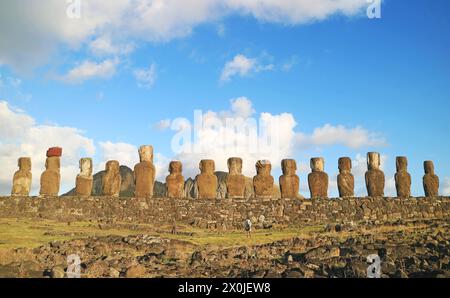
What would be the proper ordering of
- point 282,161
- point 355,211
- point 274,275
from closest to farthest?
point 274,275
point 355,211
point 282,161

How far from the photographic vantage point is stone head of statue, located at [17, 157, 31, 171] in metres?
27.2

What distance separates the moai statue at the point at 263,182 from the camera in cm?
2727

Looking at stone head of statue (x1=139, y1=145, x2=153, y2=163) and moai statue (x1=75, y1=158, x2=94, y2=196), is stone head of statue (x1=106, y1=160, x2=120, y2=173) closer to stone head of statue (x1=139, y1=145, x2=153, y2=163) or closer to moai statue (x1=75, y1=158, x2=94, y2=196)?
moai statue (x1=75, y1=158, x2=94, y2=196)

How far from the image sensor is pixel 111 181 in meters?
26.8

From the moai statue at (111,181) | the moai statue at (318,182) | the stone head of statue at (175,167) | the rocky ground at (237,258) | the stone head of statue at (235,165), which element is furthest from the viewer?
the stone head of statue at (235,165)

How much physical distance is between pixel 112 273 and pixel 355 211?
1699 centimetres

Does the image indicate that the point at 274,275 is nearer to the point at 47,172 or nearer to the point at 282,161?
the point at 282,161

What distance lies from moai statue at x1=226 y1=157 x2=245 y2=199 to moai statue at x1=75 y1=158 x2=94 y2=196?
24.4 ft

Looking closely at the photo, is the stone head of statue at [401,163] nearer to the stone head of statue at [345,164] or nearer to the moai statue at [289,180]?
the stone head of statue at [345,164]

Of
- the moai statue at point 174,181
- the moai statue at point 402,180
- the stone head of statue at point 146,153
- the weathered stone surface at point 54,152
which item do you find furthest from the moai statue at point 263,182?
the weathered stone surface at point 54,152

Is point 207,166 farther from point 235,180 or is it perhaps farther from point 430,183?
point 430,183

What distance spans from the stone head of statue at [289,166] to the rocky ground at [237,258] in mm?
8758

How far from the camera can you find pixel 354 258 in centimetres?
1309
